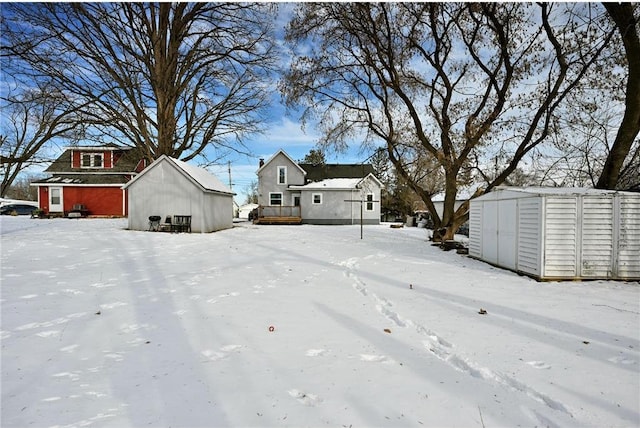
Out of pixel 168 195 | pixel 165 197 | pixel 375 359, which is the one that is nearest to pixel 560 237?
pixel 375 359

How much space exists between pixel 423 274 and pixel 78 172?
3083cm

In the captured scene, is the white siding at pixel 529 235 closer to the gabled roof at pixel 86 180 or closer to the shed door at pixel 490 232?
the shed door at pixel 490 232

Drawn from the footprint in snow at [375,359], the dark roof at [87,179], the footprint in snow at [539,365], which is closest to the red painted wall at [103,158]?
the dark roof at [87,179]

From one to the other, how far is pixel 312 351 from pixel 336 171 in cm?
2808

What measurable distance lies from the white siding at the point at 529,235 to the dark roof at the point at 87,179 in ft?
93.3

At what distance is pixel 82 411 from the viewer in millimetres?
2314

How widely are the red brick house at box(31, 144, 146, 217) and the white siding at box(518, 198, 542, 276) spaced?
87.8 feet

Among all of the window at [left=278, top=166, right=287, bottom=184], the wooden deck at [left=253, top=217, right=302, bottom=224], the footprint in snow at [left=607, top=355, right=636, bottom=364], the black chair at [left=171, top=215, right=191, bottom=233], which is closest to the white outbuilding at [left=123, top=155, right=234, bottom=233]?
the black chair at [left=171, top=215, right=191, bottom=233]

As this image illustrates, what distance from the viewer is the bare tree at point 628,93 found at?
841 centimetres

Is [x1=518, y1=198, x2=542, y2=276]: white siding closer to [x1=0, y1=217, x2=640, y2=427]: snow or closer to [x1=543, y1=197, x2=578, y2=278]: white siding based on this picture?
[x1=543, y1=197, x2=578, y2=278]: white siding

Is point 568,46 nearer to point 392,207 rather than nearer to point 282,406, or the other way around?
point 282,406

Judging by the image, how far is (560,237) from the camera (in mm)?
7066

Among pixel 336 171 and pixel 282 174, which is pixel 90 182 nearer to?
pixel 282 174

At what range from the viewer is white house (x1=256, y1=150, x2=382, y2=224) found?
26281 millimetres
